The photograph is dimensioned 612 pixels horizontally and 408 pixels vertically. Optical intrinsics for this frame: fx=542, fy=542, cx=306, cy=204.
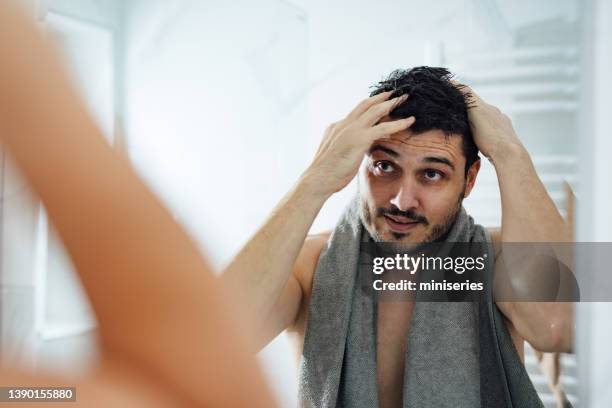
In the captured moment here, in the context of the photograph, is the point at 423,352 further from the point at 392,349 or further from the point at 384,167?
the point at 384,167

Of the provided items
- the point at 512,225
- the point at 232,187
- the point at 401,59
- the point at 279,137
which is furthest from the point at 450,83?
the point at 232,187

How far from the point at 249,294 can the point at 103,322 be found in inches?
22.6

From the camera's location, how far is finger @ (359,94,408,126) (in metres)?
0.73

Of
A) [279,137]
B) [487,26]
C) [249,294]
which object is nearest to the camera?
[249,294]

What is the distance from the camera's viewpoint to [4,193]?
86 cm

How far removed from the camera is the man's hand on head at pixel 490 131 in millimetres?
732

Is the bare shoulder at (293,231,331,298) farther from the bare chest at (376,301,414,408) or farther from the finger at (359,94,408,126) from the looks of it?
the finger at (359,94,408,126)

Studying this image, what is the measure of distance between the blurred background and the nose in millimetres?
87

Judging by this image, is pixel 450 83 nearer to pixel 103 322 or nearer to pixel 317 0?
pixel 317 0

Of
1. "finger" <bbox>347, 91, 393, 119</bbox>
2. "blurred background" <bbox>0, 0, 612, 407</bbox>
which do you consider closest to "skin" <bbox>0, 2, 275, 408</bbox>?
"blurred background" <bbox>0, 0, 612, 407</bbox>

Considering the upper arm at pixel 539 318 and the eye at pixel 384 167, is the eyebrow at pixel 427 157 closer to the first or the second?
the eye at pixel 384 167

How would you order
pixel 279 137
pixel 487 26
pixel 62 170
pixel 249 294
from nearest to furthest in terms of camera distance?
pixel 62 170, pixel 249 294, pixel 487 26, pixel 279 137

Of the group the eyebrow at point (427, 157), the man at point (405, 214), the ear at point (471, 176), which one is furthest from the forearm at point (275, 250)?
the ear at point (471, 176)

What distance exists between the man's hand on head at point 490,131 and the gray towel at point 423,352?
106 millimetres
